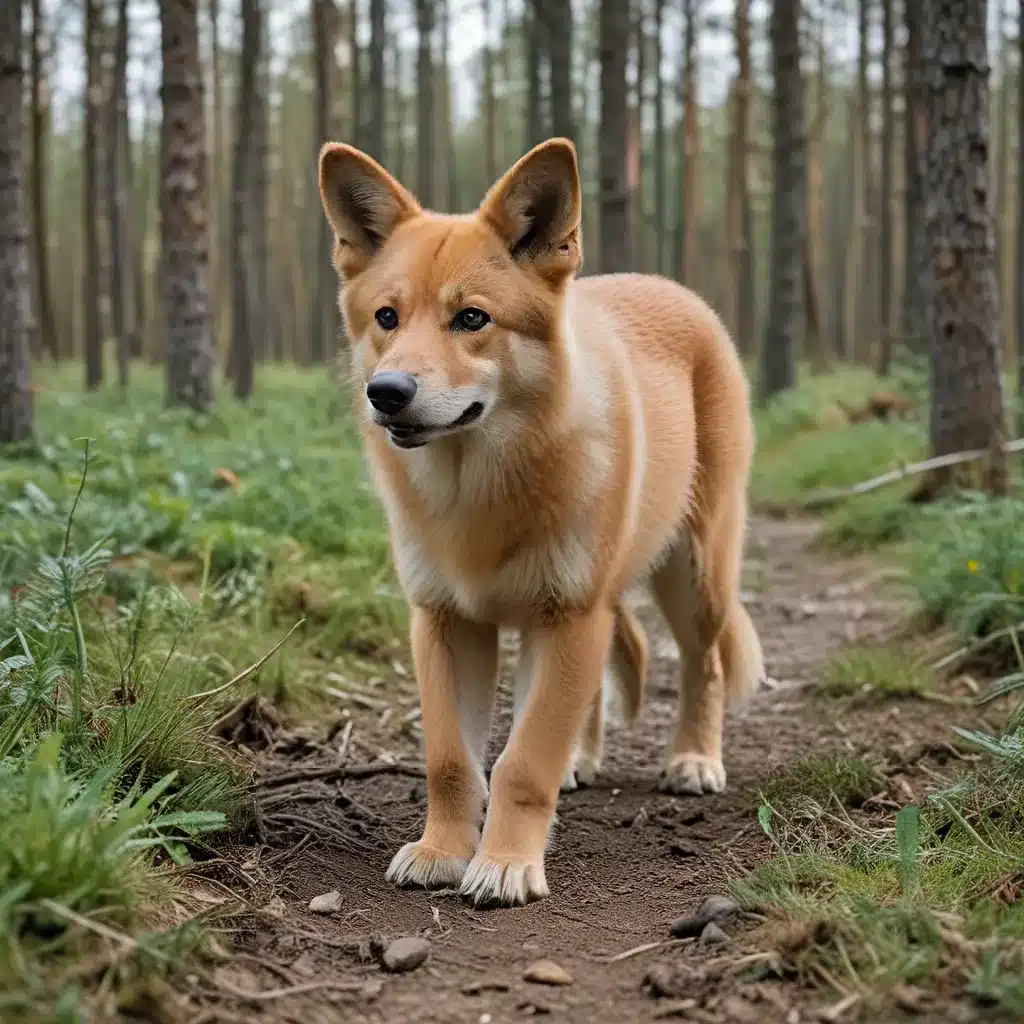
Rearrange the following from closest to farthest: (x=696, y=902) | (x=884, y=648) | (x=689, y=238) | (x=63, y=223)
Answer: (x=696, y=902) < (x=884, y=648) < (x=689, y=238) < (x=63, y=223)

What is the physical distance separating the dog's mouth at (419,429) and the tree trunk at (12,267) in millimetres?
5569

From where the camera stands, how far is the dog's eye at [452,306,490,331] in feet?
10.6

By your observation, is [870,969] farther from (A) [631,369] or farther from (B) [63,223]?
(B) [63,223]

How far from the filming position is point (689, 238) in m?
22.0

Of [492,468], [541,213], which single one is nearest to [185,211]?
[541,213]

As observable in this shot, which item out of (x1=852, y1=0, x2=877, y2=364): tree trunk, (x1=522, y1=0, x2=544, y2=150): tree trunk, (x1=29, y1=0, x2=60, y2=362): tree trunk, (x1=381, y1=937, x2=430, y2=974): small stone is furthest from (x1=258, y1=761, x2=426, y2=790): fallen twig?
(x1=852, y1=0, x2=877, y2=364): tree trunk

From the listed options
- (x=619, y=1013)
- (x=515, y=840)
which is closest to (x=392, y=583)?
(x=515, y=840)

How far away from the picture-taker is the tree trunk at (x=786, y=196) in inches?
600

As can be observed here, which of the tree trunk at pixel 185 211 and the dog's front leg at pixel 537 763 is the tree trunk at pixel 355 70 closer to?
the tree trunk at pixel 185 211

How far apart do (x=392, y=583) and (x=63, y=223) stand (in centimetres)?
3794

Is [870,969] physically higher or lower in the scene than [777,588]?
higher

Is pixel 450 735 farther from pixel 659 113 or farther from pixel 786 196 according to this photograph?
pixel 659 113

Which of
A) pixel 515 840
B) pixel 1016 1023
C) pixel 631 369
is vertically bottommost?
pixel 515 840

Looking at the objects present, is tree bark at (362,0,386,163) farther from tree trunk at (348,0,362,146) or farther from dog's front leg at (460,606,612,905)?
dog's front leg at (460,606,612,905)
